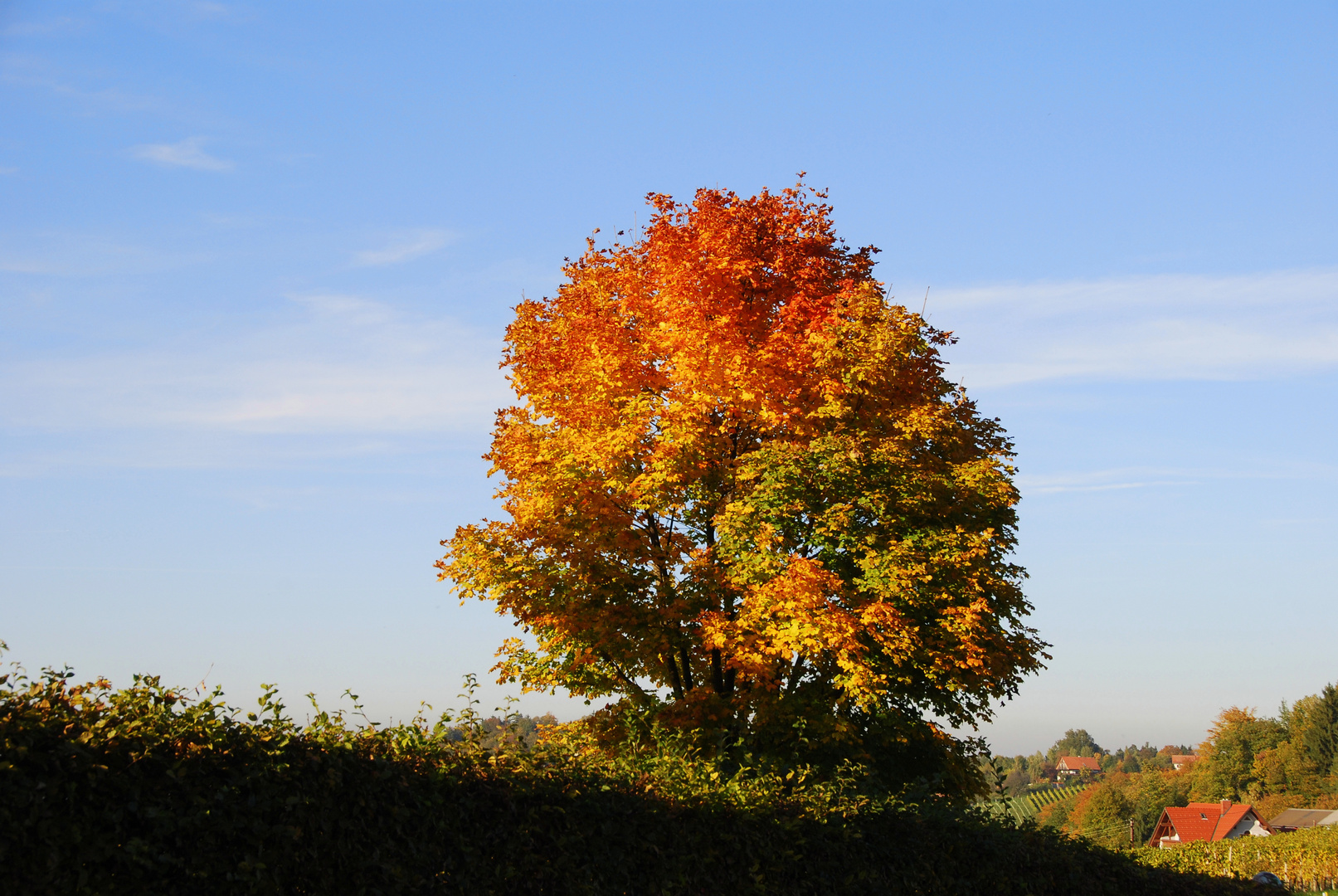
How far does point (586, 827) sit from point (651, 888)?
2.87 feet

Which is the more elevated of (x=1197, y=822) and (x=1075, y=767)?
(x=1197, y=822)

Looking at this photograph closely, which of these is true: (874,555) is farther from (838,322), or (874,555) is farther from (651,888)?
(651,888)

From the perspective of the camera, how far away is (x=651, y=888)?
8344 millimetres

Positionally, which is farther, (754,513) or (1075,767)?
(1075,767)

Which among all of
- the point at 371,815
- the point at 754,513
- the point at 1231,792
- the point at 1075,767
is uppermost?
the point at 754,513

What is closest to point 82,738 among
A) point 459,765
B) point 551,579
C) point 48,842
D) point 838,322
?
point 48,842

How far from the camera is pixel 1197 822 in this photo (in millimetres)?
84062

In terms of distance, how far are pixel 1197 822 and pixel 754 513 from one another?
287 feet

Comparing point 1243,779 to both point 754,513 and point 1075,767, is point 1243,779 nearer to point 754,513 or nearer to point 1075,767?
point 1075,767

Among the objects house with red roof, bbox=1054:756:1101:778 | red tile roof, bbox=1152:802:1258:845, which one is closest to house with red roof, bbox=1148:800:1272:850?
red tile roof, bbox=1152:802:1258:845

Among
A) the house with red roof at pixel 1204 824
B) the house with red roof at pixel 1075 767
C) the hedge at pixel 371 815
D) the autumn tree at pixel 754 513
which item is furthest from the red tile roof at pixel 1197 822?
the house with red roof at pixel 1075 767

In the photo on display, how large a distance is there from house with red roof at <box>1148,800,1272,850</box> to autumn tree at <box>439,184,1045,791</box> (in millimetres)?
81149

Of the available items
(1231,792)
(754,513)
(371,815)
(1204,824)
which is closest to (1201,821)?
(1204,824)

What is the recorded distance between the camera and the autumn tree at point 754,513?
1442 centimetres
